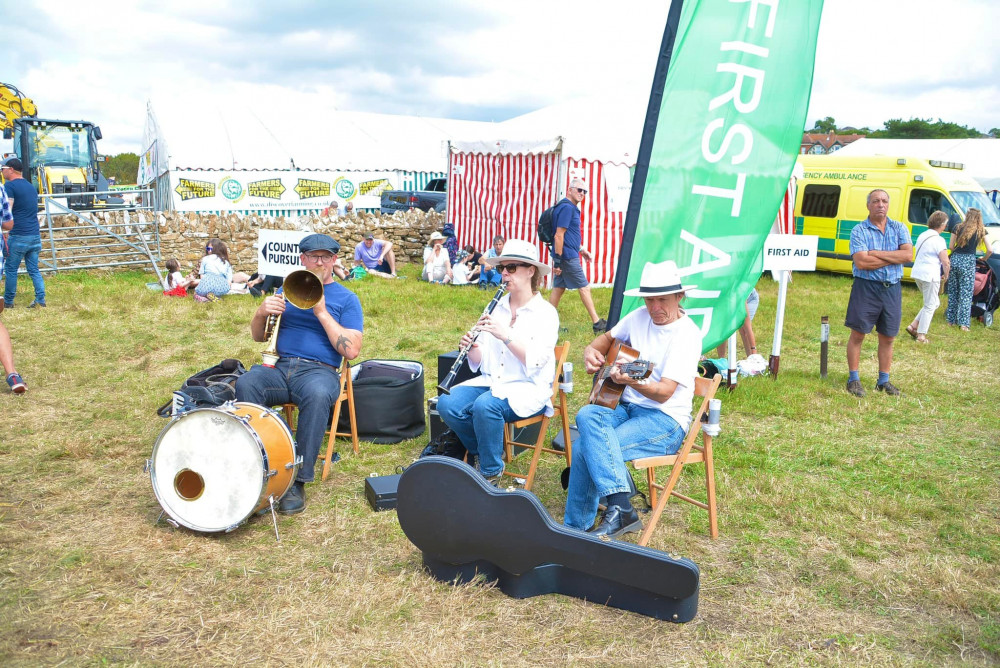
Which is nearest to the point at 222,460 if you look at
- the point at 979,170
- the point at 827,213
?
the point at 827,213

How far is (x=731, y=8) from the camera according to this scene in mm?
4172

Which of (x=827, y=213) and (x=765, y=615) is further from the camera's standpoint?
(x=827, y=213)

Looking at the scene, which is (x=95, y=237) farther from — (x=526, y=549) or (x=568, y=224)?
(x=526, y=549)

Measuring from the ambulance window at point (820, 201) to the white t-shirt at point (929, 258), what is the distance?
5.43m

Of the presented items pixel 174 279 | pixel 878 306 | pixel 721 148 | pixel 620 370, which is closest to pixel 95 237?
pixel 174 279

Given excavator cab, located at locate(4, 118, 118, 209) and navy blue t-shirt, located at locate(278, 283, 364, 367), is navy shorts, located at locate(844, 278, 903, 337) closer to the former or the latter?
navy blue t-shirt, located at locate(278, 283, 364, 367)

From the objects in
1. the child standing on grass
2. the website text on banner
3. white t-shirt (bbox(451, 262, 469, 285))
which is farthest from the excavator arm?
the website text on banner

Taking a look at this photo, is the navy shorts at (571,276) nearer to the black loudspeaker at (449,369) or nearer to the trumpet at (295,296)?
the black loudspeaker at (449,369)

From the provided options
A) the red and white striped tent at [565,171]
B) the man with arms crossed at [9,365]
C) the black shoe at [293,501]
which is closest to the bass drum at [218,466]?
the black shoe at [293,501]

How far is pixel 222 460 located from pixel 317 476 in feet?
3.46

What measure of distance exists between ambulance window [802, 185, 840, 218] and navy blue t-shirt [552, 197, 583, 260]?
7.62 metres

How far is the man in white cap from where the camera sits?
11.6 feet

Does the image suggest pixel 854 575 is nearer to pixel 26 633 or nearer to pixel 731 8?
pixel 731 8

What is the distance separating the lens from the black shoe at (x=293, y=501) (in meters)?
4.02
